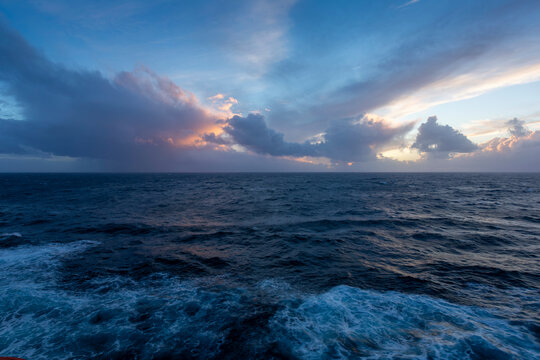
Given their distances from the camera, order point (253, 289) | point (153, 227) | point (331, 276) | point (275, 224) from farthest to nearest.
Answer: point (275, 224)
point (153, 227)
point (331, 276)
point (253, 289)

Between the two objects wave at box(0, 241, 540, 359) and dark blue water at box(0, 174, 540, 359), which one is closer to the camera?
wave at box(0, 241, 540, 359)

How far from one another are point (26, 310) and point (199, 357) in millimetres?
7256

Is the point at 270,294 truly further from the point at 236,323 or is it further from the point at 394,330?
the point at 394,330

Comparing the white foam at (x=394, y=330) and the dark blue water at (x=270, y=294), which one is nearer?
the white foam at (x=394, y=330)

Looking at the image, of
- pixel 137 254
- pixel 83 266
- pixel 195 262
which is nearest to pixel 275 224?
pixel 195 262

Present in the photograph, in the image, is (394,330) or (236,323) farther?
(236,323)

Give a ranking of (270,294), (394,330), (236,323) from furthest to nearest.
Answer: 1. (270,294)
2. (236,323)
3. (394,330)

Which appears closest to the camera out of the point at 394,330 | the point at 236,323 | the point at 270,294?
the point at 394,330

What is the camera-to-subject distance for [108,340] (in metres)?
6.66

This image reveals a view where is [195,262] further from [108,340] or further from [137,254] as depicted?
[108,340]

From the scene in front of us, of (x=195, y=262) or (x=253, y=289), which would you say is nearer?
(x=253, y=289)

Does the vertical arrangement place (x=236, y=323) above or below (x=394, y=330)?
above

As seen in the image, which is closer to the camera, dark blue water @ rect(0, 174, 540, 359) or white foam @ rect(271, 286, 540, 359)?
white foam @ rect(271, 286, 540, 359)

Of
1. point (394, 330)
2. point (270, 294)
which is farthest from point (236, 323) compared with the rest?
point (394, 330)
